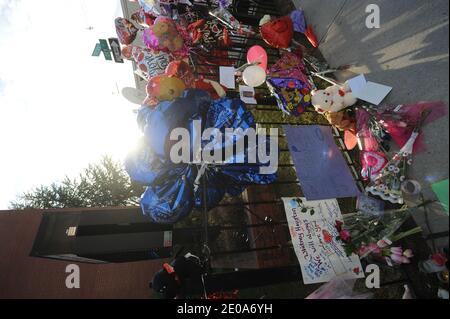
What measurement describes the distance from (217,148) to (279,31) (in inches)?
98.0

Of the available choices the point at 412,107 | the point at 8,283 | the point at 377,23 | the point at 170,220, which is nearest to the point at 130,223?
the point at 170,220

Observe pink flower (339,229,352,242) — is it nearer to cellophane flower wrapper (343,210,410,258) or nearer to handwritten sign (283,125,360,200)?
cellophane flower wrapper (343,210,410,258)

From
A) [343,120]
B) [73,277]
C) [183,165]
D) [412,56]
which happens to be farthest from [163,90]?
[73,277]

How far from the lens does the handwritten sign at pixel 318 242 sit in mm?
2789

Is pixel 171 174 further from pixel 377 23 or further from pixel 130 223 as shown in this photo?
pixel 377 23

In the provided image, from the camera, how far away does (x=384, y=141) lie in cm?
295

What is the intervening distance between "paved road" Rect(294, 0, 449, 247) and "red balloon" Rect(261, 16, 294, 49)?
2.50 feet

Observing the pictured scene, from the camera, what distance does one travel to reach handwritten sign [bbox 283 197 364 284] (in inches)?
110

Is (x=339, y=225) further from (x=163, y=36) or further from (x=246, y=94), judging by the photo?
(x=163, y=36)

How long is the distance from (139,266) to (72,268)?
3.83ft

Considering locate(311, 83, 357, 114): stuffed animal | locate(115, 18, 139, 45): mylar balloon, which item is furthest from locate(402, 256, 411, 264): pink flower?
locate(115, 18, 139, 45): mylar balloon

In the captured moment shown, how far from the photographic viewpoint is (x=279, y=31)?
424 centimetres

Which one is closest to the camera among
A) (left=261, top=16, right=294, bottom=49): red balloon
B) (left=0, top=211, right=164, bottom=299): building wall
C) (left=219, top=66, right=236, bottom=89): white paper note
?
(left=219, top=66, right=236, bottom=89): white paper note

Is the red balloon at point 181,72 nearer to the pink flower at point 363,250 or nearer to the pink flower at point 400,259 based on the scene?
the pink flower at point 363,250
